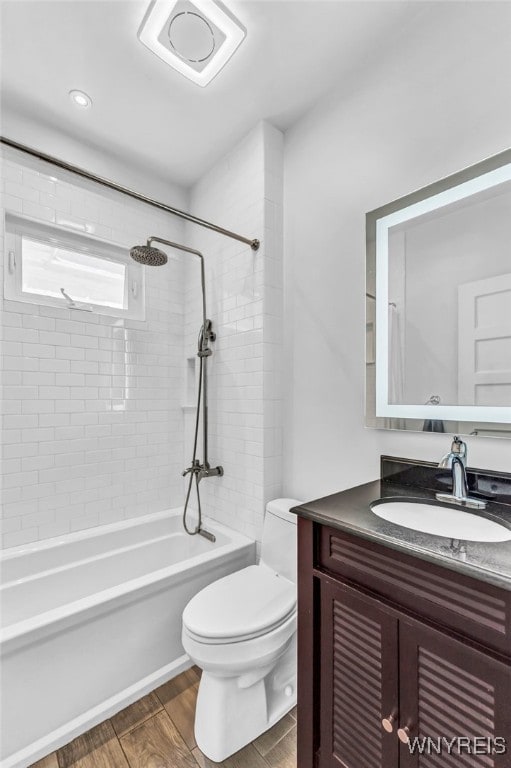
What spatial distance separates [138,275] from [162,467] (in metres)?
1.32

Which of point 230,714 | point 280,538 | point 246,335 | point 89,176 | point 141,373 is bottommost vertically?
point 230,714

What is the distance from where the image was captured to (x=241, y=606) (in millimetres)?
1331

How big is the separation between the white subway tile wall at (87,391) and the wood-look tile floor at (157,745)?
0.96 m

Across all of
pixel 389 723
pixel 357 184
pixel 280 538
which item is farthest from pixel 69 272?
pixel 389 723

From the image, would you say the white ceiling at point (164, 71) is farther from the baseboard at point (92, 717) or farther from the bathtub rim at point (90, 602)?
the baseboard at point (92, 717)

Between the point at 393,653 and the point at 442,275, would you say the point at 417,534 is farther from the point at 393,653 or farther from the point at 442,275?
the point at 442,275

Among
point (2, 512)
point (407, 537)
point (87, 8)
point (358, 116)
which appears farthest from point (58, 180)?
point (407, 537)

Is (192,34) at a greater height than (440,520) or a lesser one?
greater

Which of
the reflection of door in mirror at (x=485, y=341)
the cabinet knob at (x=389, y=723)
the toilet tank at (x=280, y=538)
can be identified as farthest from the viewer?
the toilet tank at (x=280, y=538)

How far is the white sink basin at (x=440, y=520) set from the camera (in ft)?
3.16

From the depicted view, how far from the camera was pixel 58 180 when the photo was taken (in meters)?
1.94

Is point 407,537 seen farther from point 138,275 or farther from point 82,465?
point 138,275

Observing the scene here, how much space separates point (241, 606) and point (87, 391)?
1445 mm

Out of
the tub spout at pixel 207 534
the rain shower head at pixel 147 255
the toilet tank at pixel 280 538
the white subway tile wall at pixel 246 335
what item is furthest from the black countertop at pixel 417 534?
the rain shower head at pixel 147 255
